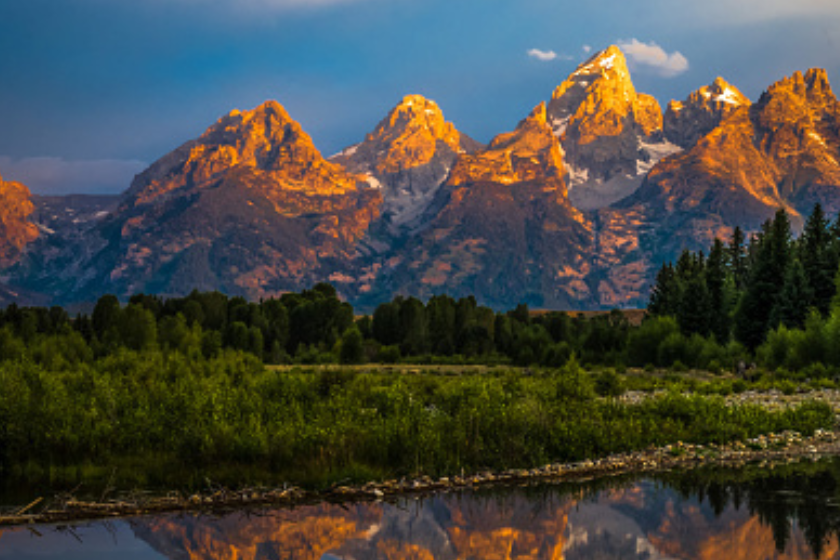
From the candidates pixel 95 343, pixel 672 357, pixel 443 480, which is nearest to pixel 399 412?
pixel 443 480

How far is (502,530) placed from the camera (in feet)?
67.5

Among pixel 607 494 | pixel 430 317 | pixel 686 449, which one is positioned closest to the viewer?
pixel 607 494

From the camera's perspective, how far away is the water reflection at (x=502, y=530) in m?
19.1

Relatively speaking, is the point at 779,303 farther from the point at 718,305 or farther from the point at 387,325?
the point at 387,325

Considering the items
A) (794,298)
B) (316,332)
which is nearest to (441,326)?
(316,332)

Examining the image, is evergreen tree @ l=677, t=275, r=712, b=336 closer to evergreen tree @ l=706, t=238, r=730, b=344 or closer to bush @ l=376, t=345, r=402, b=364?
evergreen tree @ l=706, t=238, r=730, b=344

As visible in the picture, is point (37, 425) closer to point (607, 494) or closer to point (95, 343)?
point (607, 494)

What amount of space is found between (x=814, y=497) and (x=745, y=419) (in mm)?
9377

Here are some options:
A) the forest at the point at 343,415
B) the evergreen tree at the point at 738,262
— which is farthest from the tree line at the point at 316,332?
the evergreen tree at the point at 738,262

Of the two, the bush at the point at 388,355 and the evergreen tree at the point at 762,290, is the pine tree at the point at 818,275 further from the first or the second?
the bush at the point at 388,355

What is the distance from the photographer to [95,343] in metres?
71.2

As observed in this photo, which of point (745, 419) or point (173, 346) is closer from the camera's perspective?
point (745, 419)

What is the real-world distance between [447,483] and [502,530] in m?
3.93

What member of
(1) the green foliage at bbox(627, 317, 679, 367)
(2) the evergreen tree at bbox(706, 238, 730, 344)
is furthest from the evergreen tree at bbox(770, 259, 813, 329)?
(2) the evergreen tree at bbox(706, 238, 730, 344)
